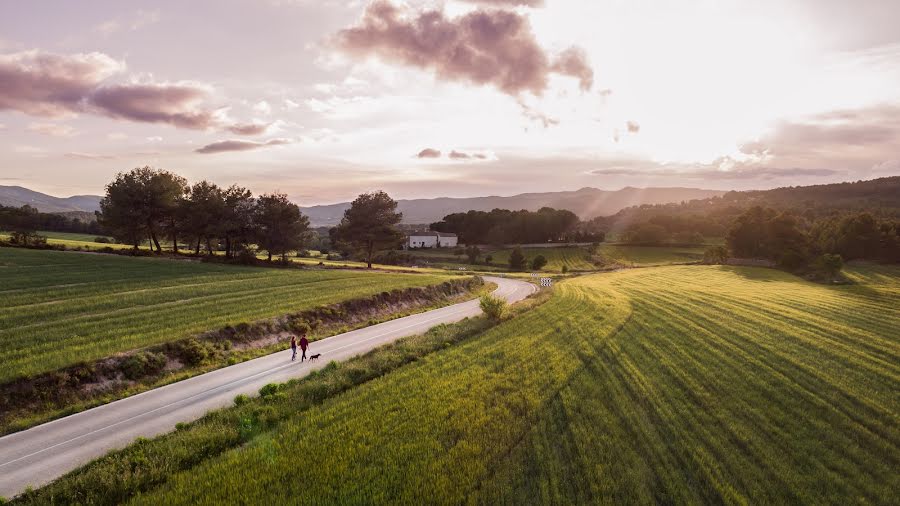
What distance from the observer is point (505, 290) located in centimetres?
5706

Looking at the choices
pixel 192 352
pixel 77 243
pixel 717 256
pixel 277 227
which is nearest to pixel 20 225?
pixel 77 243

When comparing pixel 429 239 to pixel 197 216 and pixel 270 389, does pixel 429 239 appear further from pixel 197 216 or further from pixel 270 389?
pixel 270 389

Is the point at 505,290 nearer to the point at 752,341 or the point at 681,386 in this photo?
the point at 752,341

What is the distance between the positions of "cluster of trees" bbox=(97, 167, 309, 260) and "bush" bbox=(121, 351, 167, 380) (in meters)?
45.8

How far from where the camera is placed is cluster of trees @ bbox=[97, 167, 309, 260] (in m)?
60.6

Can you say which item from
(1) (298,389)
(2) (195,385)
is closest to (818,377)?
(1) (298,389)

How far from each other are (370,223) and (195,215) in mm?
26634

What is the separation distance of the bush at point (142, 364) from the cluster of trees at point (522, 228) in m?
118

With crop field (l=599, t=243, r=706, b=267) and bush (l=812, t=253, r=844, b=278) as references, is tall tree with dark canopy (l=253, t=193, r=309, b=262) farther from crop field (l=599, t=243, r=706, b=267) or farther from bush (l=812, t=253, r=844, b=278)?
bush (l=812, t=253, r=844, b=278)

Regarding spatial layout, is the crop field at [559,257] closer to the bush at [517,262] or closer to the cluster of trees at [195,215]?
the bush at [517,262]

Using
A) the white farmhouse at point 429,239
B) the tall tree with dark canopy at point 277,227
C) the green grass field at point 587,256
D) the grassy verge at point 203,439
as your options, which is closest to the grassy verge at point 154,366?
the grassy verge at point 203,439

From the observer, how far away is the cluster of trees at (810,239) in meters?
70.8

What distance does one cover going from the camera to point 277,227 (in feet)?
211

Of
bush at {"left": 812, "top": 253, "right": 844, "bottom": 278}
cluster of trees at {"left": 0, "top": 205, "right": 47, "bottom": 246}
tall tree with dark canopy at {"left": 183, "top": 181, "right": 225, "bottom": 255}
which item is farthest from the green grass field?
cluster of trees at {"left": 0, "top": 205, "right": 47, "bottom": 246}
